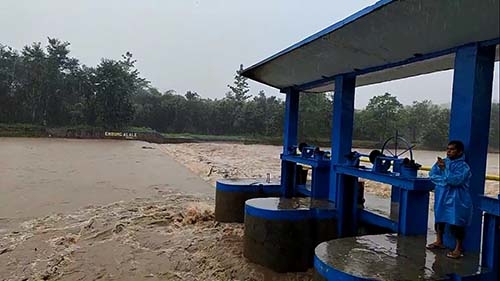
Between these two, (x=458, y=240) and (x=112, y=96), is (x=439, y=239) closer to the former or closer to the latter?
(x=458, y=240)

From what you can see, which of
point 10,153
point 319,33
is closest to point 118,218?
point 319,33

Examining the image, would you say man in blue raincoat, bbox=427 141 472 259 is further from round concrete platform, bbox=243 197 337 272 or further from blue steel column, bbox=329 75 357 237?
round concrete platform, bbox=243 197 337 272

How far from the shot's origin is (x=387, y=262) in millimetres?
3295

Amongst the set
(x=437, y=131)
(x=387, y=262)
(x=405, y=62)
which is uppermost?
(x=405, y=62)

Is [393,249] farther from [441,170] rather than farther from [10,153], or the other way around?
→ [10,153]

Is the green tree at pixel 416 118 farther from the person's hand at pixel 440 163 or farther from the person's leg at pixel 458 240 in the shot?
the person's leg at pixel 458 240

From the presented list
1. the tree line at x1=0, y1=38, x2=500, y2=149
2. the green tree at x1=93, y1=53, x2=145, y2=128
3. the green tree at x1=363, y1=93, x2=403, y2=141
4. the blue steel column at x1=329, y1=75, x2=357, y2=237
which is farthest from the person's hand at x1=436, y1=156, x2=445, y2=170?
the green tree at x1=93, y1=53, x2=145, y2=128

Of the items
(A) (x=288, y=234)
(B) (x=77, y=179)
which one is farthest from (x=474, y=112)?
(B) (x=77, y=179)

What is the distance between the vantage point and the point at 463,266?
3078mm

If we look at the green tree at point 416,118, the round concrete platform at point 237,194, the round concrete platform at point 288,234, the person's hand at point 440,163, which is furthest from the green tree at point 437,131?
the round concrete platform at point 237,194

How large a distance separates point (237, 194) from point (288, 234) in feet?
7.03

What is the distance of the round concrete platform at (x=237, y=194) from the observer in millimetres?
6922

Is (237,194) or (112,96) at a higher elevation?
(112,96)

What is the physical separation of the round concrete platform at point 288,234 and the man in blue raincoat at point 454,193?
5.91ft
